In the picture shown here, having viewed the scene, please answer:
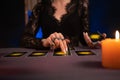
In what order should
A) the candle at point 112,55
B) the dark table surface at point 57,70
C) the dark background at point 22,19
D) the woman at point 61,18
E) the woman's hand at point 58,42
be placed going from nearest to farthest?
the dark table surface at point 57,70 < the candle at point 112,55 < the woman's hand at point 58,42 < the woman at point 61,18 < the dark background at point 22,19

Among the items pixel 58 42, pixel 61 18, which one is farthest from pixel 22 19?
pixel 58 42

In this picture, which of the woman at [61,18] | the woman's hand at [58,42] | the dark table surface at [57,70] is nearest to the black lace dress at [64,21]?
the woman at [61,18]

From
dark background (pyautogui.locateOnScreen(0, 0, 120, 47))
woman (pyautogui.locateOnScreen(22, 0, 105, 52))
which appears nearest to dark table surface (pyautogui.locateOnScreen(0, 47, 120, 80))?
woman (pyautogui.locateOnScreen(22, 0, 105, 52))

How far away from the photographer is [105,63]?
78 centimetres

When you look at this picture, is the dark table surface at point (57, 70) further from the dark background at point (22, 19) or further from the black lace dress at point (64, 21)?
the dark background at point (22, 19)

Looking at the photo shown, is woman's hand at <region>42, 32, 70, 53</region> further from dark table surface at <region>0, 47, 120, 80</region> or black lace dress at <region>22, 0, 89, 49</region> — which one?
black lace dress at <region>22, 0, 89, 49</region>

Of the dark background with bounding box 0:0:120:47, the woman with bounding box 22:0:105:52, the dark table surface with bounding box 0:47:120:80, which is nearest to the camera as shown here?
the dark table surface with bounding box 0:47:120:80

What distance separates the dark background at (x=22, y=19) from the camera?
2789 mm

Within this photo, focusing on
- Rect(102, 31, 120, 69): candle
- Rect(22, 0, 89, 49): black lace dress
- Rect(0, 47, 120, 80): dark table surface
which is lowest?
Rect(0, 47, 120, 80): dark table surface

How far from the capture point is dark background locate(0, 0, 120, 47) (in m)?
2.79

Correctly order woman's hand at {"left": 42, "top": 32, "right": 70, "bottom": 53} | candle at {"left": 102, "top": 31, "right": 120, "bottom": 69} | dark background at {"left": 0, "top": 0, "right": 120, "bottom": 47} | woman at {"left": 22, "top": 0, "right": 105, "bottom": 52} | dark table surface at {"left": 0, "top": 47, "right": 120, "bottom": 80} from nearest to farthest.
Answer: dark table surface at {"left": 0, "top": 47, "right": 120, "bottom": 80} → candle at {"left": 102, "top": 31, "right": 120, "bottom": 69} → woman's hand at {"left": 42, "top": 32, "right": 70, "bottom": 53} → woman at {"left": 22, "top": 0, "right": 105, "bottom": 52} → dark background at {"left": 0, "top": 0, "right": 120, "bottom": 47}

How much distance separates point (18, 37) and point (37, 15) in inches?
56.4

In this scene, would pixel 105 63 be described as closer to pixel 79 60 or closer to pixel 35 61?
pixel 79 60

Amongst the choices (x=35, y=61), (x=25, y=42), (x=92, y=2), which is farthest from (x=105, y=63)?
(x=92, y=2)
